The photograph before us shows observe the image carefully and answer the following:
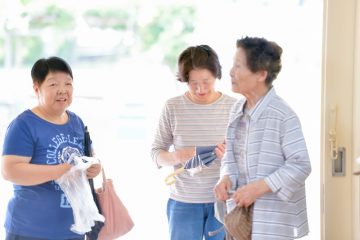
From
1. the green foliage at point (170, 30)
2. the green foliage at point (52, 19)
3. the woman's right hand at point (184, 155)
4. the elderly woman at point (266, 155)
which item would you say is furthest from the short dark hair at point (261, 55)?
the green foliage at point (52, 19)

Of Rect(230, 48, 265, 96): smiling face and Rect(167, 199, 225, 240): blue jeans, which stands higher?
Rect(230, 48, 265, 96): smiling face

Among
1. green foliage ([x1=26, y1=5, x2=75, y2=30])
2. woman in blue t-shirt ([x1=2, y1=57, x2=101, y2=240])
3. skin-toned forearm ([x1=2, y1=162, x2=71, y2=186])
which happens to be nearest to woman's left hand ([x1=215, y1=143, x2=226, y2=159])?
woman in blue t-shirt ([x1=2, y1=57, x2=101, y2=240])

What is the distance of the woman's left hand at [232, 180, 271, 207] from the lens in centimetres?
178

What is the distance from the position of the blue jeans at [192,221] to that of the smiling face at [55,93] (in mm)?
607

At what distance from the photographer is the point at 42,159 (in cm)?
200

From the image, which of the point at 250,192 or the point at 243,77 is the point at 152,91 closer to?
the point at 243,77

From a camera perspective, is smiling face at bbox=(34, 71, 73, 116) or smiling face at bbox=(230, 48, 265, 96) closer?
smiling face at bbox=(230, 48, 265, 96)

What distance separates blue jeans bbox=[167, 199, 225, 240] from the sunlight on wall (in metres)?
0.53

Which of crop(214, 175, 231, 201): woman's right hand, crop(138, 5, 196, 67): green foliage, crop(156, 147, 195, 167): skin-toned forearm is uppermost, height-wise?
crop(138, 5, 196, 67): green foliage

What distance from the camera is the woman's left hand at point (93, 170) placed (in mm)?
2096

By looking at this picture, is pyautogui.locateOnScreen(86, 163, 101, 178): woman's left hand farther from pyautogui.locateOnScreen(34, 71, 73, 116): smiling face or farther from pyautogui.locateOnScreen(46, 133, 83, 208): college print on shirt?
pyautogui.locateOnScreen(34, 71, 73, 116): smiling face

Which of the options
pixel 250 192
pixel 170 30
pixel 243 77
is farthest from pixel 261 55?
pixel 170 30

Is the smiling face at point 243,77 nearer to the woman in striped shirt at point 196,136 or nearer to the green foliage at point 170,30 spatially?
the woman in striped shirt at point 196,136

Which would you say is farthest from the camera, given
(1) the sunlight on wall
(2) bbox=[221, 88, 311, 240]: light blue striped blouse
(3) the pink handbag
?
(1) the sunlight on wall
